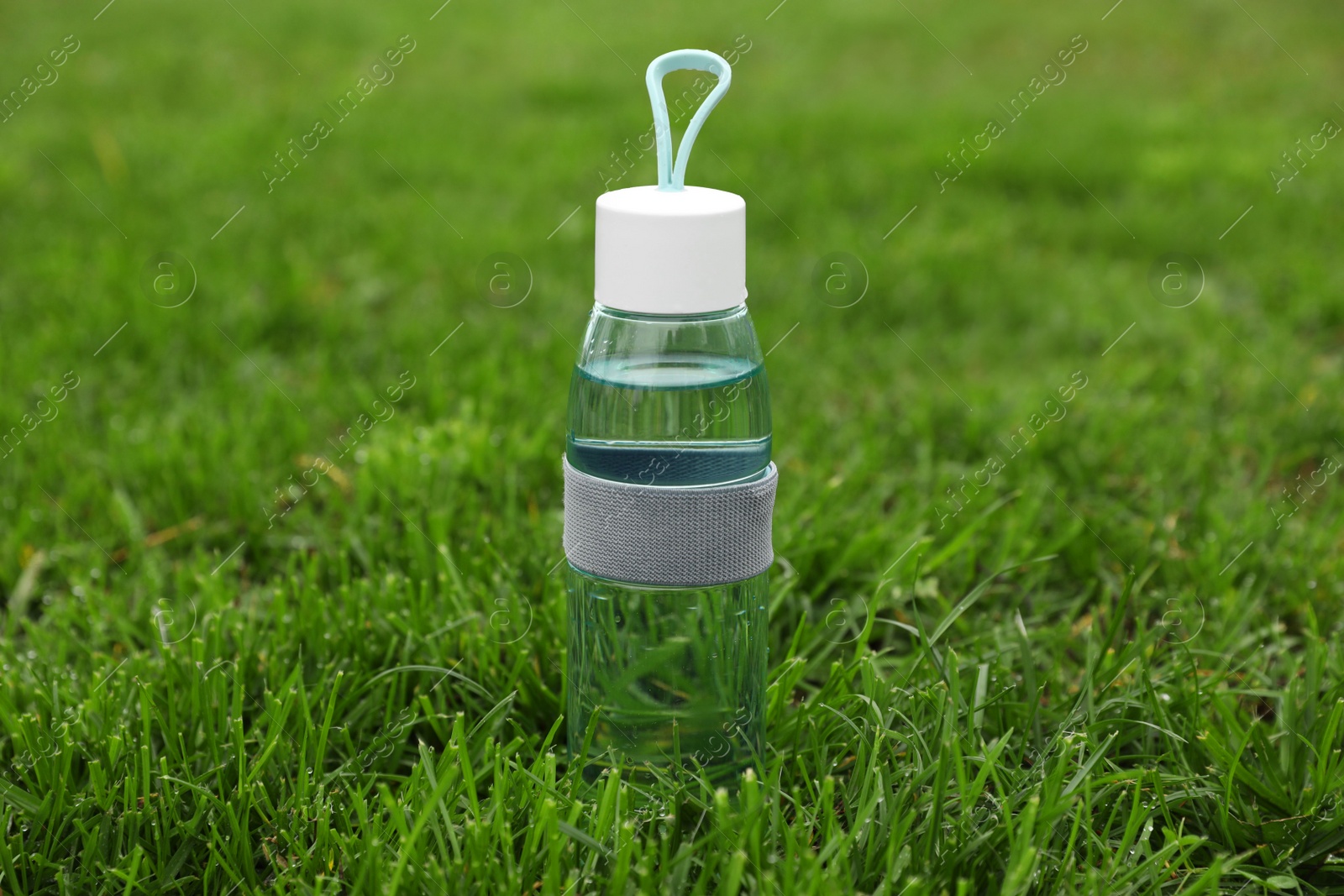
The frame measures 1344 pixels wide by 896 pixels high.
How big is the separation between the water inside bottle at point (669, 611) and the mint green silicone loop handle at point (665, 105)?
261 millimetres

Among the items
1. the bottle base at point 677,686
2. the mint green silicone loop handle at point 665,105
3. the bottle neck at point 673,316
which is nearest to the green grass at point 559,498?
the bottle base at point 677,686

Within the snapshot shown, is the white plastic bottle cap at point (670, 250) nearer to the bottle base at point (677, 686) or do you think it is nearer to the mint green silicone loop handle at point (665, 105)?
the mint green silicone loop handle at point (665, 105)

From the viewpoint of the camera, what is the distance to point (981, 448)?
3.41 metres

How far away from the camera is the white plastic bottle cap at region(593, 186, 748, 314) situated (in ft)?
5.23

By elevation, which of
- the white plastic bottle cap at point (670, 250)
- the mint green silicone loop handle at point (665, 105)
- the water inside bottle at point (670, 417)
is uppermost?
the mint green silicone loop handle at point (665, 105)

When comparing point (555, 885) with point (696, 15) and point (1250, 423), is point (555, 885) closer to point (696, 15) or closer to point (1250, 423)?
point (1250, 423)

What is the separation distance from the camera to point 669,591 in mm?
1849

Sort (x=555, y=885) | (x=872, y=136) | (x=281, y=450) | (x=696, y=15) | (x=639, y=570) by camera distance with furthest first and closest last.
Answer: (x=696, y=15), (x=872, y=136), (x=281, y=450), (x=639, y=570), (x=555, y=885)

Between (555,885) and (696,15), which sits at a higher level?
(696,15)

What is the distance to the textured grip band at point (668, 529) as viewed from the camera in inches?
67.0

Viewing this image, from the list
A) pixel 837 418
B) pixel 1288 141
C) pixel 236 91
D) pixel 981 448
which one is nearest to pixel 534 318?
pixel 837 418

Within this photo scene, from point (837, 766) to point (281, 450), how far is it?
1.94 metres

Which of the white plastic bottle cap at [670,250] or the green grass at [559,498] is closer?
the white plastic bottle cap at [670,250]

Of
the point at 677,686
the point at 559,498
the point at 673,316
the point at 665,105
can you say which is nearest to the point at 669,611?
the point at 677,686
